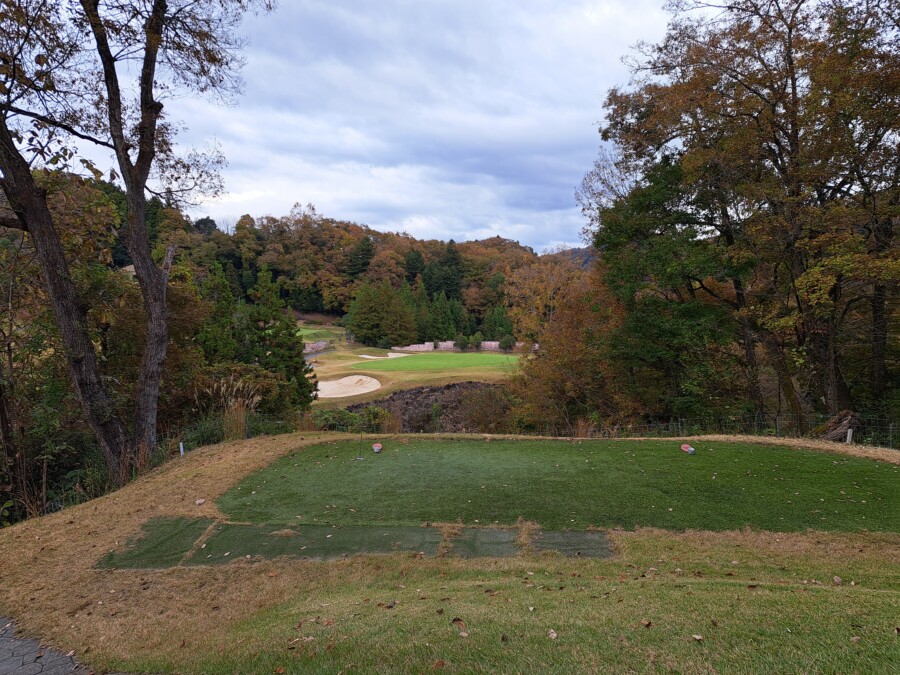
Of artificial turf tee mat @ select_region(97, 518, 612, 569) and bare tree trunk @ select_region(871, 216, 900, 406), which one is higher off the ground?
bare tree trunk @ select_region(871, 216, 900, 406)

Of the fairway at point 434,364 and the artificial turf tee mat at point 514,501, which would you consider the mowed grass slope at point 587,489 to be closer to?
the artificial turf tee mat at point 514,501

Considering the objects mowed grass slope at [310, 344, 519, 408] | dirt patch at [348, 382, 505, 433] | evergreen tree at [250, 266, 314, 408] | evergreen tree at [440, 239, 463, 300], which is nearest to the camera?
evergreen tree at [250, 266, 314, 408]

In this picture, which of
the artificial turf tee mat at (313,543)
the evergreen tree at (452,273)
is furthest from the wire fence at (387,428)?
the evergreen tree at (452,273)

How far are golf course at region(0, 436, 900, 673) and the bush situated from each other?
39653 mm

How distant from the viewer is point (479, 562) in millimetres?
4402

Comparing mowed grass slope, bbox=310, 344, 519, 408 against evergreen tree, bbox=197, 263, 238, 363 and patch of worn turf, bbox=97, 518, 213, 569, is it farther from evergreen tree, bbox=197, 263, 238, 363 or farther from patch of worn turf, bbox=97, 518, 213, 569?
patch of worn turf, bbox=97, 518, 213, 569

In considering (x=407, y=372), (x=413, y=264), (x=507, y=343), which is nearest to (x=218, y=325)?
(x=407, y=372)

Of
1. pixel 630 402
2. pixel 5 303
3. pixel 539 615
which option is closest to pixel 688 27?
pixel 630 402

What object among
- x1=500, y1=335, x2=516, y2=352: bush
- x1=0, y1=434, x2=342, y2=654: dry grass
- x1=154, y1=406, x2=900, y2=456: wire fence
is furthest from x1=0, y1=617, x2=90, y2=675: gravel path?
x1=500, y1=335, x2=516, y2=352: bush

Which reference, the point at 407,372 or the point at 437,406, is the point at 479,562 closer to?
the point at 437,406

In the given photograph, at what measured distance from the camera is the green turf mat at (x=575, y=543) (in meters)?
4.54

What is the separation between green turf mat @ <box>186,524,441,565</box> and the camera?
15.3 ft

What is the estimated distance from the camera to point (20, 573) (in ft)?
14.5

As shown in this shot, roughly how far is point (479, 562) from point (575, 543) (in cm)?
112
